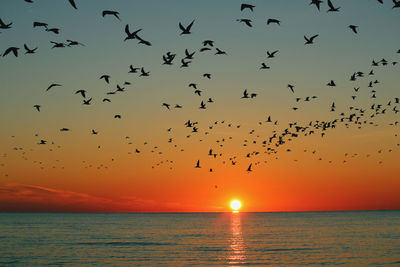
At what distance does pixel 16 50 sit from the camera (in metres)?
27.5

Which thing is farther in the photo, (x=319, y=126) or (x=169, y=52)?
(x=319, y=126)

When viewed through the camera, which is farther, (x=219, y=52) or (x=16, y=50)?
(x=219, y=52)

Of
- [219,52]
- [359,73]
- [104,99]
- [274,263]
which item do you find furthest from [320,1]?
[274,263]

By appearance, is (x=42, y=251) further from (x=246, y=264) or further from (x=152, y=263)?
(x=246, y=264)

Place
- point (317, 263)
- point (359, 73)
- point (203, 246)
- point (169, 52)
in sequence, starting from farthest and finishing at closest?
point (203, 246) → point (317, 263) → point (359, 73) → point (169, 52)

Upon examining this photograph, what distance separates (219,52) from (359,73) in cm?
1406

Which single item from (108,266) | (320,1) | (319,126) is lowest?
(108,266)

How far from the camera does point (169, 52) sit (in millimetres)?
32688

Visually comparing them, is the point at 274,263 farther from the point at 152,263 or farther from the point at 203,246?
the point at 203,246

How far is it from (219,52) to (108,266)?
32.6 metres

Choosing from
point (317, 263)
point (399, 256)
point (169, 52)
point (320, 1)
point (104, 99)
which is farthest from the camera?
point (399, 256)

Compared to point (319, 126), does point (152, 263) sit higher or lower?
lower

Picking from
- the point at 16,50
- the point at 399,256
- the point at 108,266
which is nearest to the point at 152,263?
the point at 108,266

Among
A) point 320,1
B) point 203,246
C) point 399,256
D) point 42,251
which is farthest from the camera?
point 203,246
